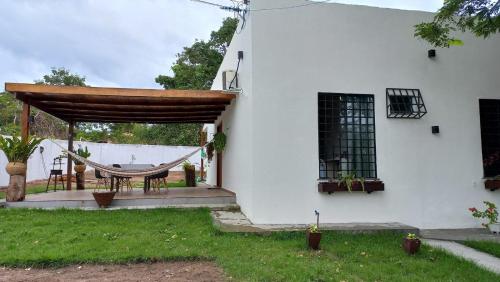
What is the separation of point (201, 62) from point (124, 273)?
56.0 feet

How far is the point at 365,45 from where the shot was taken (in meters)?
5.54

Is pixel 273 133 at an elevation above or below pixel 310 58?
below

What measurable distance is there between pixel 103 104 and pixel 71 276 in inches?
168

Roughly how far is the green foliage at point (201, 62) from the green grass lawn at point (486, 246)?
14.5m

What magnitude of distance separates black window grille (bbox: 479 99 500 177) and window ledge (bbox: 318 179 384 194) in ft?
6.16

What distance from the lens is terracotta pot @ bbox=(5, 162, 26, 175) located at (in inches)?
240

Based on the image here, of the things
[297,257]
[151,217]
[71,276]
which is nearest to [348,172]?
[297,257]

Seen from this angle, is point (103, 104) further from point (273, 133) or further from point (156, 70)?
point (156, 70)

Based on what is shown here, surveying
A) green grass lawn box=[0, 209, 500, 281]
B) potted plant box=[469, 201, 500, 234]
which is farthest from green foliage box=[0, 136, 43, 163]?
potted plant box=[469, 201, 500, 234]

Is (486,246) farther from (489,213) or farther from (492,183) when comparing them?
(492,183)

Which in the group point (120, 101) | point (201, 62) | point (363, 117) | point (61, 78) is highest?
point (61, 78)

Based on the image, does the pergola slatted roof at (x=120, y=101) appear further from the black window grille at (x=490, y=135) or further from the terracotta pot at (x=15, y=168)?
the black window grille at (x=490, y=135)

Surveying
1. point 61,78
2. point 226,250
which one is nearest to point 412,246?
point 226,250

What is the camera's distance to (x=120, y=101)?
6.55 meters
